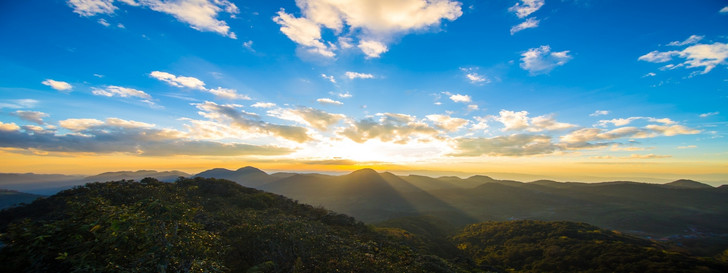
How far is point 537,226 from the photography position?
260 ft

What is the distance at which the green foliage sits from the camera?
1781 inches

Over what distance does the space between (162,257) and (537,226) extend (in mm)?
98116

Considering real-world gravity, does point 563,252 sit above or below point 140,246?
below

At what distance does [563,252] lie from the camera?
54.8m

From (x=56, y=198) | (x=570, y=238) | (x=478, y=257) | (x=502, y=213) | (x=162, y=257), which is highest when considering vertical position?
(x=162, y=257)

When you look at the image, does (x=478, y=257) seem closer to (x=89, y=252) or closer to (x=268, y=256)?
(x=268, y=256)

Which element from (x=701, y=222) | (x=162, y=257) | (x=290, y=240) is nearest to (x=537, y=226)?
(x=290, y=240)

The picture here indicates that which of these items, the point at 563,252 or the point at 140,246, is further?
the point at 563,252

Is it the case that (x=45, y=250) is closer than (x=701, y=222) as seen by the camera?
Yes

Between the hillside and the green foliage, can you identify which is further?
the green foliage

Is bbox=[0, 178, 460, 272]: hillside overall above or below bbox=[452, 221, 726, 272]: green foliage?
above

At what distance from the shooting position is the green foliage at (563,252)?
148ft

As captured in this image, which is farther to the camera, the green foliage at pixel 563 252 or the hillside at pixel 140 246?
the green foliage at pixel 563 252

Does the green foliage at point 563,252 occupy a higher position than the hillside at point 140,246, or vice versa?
the hillside at point 140,246
